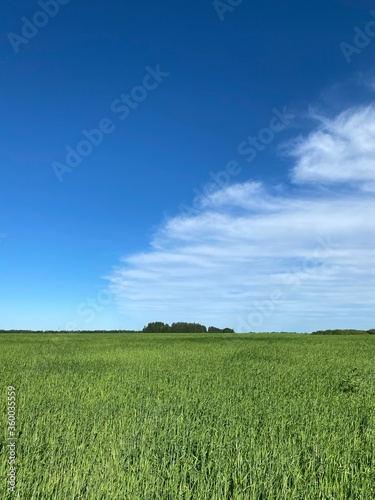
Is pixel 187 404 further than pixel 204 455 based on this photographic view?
Yes

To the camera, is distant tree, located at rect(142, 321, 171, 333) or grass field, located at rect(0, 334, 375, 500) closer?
grass field, located at rect(0, 334, 375, 500)

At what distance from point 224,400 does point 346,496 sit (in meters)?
4.70

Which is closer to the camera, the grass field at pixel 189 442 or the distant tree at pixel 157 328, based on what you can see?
the grass field at pixel 189 442

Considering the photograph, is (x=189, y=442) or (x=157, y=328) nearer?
(x=189, y=442)

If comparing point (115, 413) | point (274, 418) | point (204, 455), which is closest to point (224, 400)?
point (274, 418)

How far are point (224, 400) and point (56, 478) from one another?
489 centimetres

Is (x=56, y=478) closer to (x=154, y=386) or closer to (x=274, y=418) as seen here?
(x=274, y=418)

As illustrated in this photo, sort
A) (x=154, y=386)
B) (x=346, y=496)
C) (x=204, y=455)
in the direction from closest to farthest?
(x=346, y=496) → (x=204, y=455) → (x=154, y=386)

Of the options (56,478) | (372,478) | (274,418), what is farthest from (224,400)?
(56,478)

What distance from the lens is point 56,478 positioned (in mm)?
5301

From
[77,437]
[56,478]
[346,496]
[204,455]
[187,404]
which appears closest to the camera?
[346,496]

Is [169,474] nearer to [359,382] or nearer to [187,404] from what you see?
[187,404]

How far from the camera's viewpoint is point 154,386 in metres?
11.6

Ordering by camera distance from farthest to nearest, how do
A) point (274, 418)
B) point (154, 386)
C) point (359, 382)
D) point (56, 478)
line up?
point (359, 382), point (154, 386), point (274, 418), point (56, 478)
